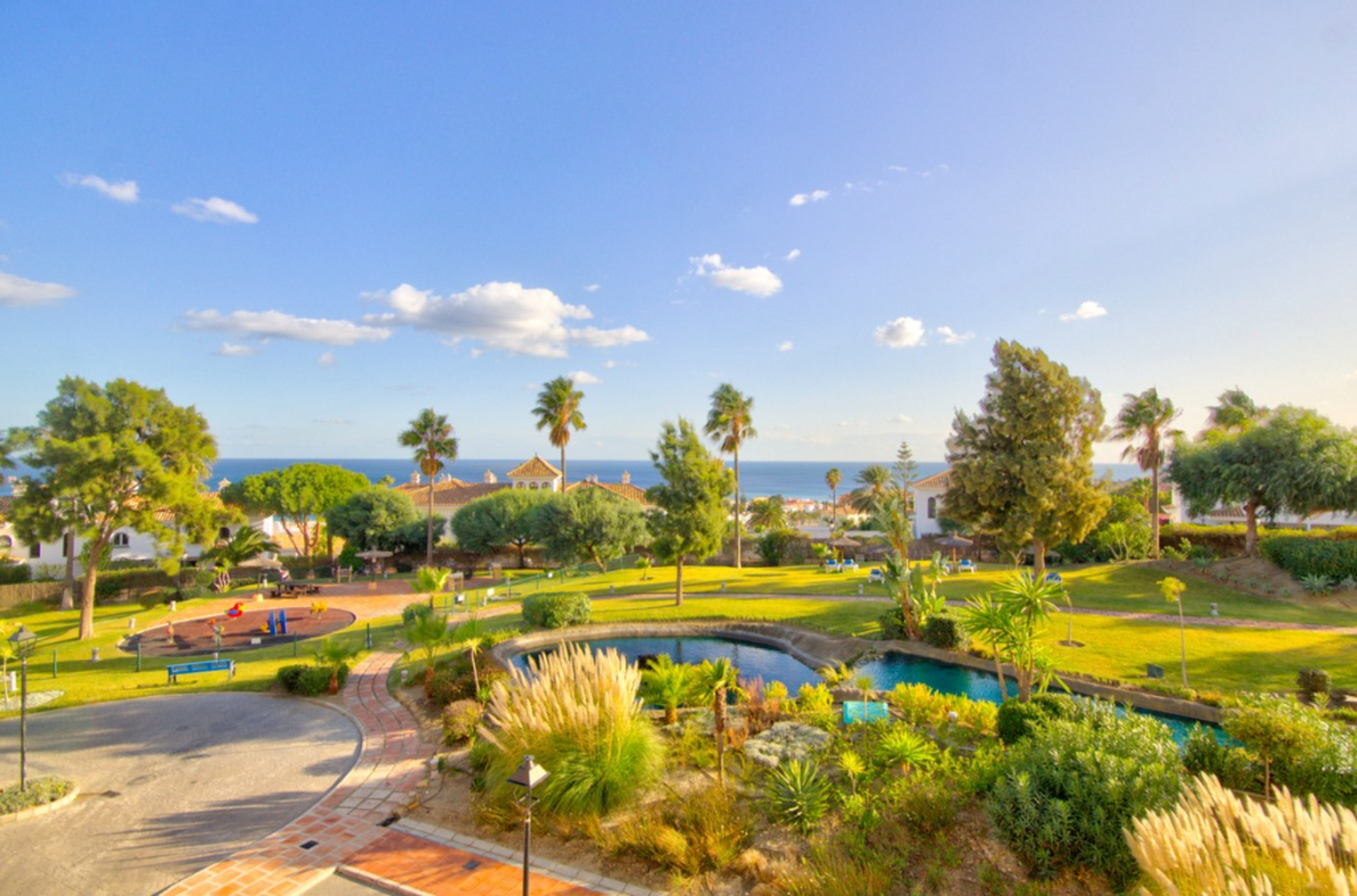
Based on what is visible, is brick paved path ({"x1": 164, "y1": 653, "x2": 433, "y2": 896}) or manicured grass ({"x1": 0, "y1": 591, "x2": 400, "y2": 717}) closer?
brick paved path ({"x1": 164, "y1": 653, "x2": 433, "y2": 896})

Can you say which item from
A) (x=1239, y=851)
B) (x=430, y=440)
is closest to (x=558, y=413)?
(x=430, y=440)

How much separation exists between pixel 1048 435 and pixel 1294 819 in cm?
1925

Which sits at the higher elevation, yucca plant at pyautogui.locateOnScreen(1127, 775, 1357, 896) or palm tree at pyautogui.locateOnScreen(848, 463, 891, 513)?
palm tree at pyautogui.locateOnScreen(848, 463, 891, 513)

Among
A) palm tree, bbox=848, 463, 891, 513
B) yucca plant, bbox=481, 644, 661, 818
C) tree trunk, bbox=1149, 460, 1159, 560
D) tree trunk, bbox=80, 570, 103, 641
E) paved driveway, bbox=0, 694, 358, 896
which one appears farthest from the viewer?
palm tree, bbox=848, 463, 891, 513

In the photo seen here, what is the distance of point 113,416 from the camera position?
23.9 m

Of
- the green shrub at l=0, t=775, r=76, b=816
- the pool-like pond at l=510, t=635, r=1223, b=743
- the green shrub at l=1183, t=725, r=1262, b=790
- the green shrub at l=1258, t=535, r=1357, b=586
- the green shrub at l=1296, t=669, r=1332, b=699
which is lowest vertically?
the pool-like pond at l=510, t=635, r=1223, b=743

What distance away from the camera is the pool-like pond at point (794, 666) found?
15.6 metres

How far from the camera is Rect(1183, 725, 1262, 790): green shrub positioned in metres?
8.02

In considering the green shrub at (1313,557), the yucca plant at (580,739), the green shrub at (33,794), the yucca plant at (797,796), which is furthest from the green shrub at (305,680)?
the green shrub at (1313,557)

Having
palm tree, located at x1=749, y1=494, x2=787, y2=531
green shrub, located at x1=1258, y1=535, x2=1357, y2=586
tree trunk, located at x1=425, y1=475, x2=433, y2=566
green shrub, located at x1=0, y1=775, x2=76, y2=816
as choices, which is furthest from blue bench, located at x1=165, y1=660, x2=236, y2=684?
palm tree, located at x1=749, y1=494, x2=787, y2=531

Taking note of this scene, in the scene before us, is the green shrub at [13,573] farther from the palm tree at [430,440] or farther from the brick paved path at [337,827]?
the brick paved path at [337,827]

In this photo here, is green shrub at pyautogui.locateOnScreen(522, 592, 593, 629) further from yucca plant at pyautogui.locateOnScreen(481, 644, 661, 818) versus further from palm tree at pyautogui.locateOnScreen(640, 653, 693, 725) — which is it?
yucca plant at pyautogui.locateOnScreen(481, 644, 661, 818)

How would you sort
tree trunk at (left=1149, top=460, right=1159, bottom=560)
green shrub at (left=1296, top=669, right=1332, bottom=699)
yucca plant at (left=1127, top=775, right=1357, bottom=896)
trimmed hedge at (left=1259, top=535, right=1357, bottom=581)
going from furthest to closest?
tree trunk at (left=1149, top=460, right=1159, bottom=560) < trimmed hedge at (left=1259, top=535, right=1357, bottom=581) < green shrub at (left=1296, top=669, right=1332, bottom=699) < yucca plant at (left=1127, top=775, right=1357, bottom=896)

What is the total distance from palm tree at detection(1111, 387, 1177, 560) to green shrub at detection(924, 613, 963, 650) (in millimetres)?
21551
